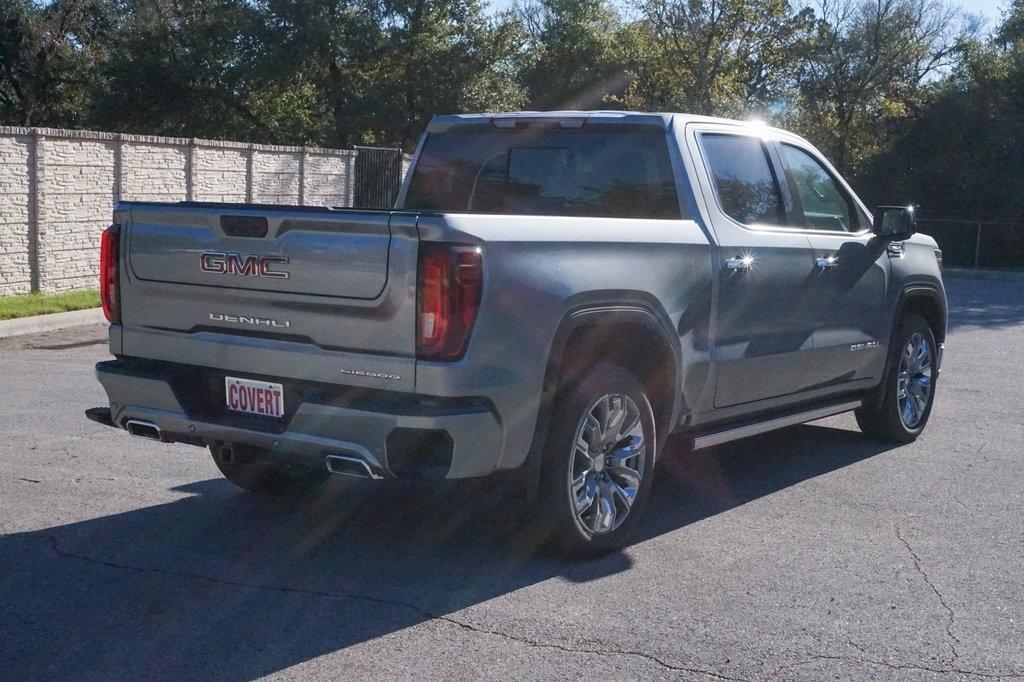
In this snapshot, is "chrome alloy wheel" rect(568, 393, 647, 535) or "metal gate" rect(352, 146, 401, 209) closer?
"chrome alloy wheel" rect(568, 393, 647, 535)

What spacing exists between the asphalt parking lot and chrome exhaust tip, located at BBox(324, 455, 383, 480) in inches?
19.7

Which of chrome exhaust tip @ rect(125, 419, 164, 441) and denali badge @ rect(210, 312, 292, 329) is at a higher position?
denali badge @ rect(210, 312, 292, 329)

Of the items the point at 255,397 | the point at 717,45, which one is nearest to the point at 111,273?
the point at 255,397

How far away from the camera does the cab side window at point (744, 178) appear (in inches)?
261

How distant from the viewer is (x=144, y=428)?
5617mm

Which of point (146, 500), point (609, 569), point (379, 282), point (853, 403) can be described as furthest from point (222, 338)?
point (853, 403)

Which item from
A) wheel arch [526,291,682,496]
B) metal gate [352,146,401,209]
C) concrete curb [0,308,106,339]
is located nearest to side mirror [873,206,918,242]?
wheel arch [526,291,682,496]

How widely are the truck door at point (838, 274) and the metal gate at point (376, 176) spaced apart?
56.0 feet

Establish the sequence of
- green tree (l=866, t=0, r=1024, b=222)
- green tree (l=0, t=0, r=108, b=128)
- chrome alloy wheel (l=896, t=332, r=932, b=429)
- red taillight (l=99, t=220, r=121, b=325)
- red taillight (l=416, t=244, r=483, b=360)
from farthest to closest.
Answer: green tree (l=0, t=0, r=108, b=128) < green tree (l=866, t=0, r=1024, b=222) < chrome alloy wheel (l=896, t=332, r=932, b=429) < red taillight (l=99, t=220, r=121, b=325) < red taillight (l=416, t=244, r=483, b=360)

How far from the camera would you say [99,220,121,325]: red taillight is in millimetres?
5762

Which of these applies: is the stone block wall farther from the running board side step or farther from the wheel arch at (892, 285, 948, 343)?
the running board side step

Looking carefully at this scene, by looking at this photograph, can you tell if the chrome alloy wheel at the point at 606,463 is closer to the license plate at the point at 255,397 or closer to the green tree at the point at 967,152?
the license plate at the point at 255,397

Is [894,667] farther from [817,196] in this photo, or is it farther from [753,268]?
[817,196]

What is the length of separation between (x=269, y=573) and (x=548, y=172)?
2.57m
